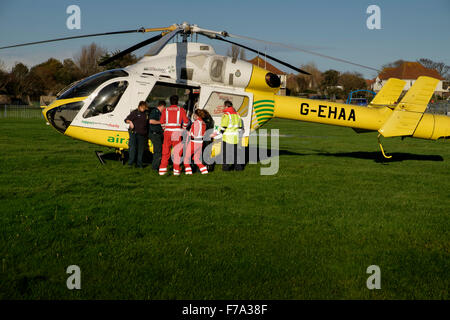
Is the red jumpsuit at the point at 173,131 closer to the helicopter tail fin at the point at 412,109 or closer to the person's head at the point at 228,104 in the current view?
the person's head at the point at 228,104

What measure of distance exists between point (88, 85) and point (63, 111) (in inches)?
40.1

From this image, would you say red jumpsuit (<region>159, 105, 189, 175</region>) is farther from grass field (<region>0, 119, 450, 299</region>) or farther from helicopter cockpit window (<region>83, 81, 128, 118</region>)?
helicopter cockpit window (<region>83, 81, 128, 118</region>)

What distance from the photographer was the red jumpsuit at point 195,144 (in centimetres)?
1084

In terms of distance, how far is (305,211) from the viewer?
7484 mm

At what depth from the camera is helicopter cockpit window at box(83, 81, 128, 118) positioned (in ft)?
36.7

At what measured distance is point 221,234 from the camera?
240 inches

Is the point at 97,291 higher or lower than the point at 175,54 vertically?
lower

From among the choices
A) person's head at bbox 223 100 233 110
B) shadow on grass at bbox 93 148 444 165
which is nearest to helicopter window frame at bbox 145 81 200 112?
person's head at bbox 223 100 233 110

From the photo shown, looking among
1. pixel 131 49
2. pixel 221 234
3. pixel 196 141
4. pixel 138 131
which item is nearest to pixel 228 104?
pixel 196 141

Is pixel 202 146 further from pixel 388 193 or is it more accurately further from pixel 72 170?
pixel 388 193
